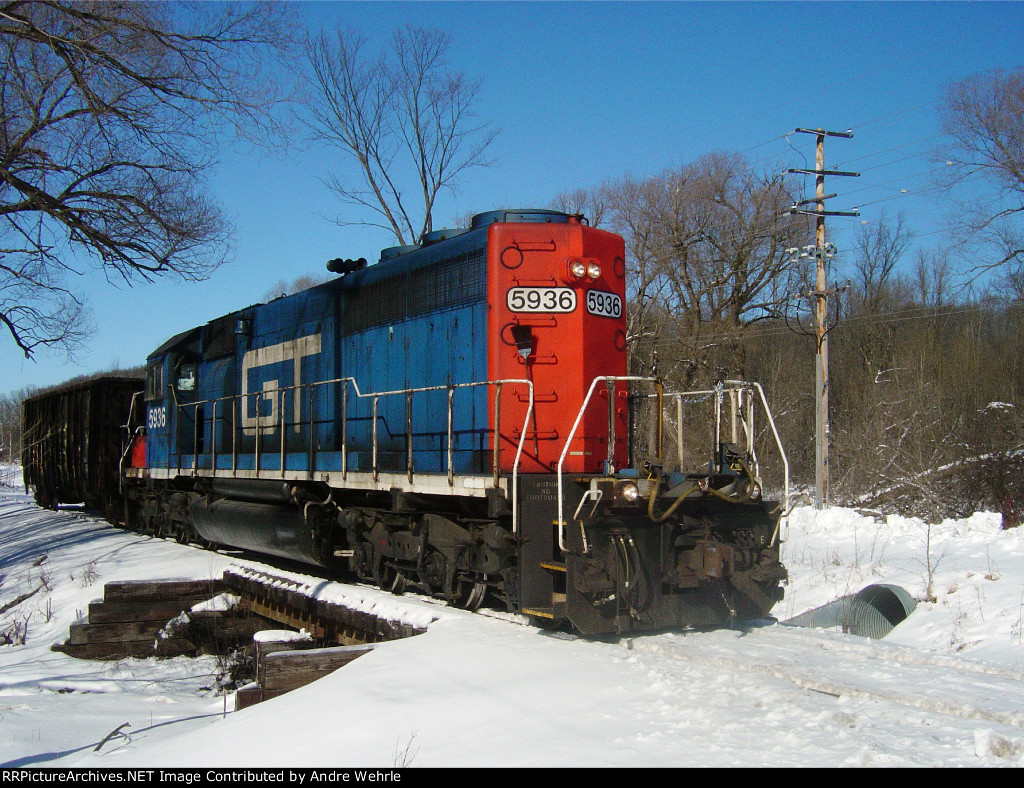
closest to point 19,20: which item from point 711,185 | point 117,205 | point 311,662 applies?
point 117,205

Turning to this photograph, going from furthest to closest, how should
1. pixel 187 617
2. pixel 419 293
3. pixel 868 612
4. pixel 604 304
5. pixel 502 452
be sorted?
pixel 187 617 → pixel 868 612 → pixel 419 293 → pixel 604 304 → pixel 502 452

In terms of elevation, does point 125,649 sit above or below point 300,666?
below

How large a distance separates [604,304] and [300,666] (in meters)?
4.35

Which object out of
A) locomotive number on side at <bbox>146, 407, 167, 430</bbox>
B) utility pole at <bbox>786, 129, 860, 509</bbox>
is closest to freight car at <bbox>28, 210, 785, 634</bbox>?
locomotive number on side at <bbox>146, 407, 167, 430</bbox>

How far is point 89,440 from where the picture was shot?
67.2ft

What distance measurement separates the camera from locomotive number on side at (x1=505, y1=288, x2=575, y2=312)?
7965 millimetres

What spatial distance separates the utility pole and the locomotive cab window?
43.5 ft

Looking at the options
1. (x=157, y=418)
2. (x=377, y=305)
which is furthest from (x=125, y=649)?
(x=157, y=418)

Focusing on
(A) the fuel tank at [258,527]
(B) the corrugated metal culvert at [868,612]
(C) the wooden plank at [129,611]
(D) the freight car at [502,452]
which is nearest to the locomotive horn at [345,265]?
(D) the freight car at [502,452]

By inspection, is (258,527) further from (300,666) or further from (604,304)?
(604,304)

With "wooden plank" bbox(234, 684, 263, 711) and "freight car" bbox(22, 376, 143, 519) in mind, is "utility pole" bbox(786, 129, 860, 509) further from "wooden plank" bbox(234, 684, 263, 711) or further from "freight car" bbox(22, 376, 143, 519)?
"freight car" bbox(22, 376, 143, 519)

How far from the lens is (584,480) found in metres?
6.73

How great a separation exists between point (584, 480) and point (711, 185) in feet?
75.9

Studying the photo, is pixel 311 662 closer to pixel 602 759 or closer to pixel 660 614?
pixel 660 614
